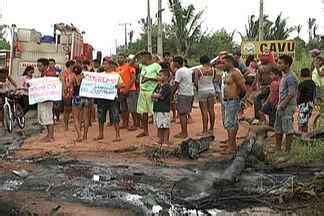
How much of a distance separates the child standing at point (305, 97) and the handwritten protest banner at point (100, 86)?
12.7ft

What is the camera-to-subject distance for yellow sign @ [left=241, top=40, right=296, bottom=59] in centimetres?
2017

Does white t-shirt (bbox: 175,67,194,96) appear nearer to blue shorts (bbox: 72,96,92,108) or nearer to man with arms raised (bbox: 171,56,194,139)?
man with arms raised (bbox: 171,56,194,139)

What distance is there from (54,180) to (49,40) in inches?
559

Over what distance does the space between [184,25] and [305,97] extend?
2966 centimetres

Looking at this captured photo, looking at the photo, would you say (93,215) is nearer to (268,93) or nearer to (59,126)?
(268,93)

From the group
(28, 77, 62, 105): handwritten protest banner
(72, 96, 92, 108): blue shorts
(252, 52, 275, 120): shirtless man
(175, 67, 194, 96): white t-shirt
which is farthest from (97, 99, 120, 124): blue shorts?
(252, 52, 275, 120): shirtless man

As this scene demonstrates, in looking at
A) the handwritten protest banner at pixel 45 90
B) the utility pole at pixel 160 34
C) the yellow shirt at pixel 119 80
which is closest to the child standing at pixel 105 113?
the yellow shirt at pixel 119 80

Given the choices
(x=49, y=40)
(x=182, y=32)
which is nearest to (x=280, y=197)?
(x=49, y=40)

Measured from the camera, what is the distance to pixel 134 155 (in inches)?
446

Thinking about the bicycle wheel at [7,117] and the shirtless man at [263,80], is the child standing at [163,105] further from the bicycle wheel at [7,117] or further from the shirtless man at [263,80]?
the bicycle wheel at [7,117]

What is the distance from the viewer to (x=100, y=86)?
13227 millimetres

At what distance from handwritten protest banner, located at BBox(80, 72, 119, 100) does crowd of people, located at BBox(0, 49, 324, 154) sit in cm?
16

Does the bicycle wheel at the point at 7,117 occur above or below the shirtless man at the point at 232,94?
below

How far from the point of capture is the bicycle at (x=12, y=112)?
14773mm
